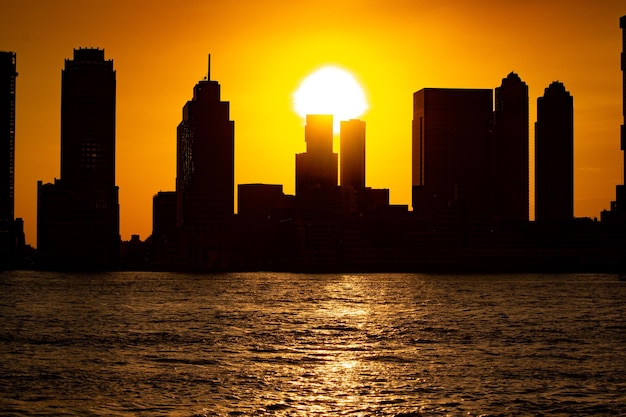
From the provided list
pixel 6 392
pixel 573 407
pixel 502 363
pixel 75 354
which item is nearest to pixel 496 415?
pixel 573 407

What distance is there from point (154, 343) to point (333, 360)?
21680 millimetres

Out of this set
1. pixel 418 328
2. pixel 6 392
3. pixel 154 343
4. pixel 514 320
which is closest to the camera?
pixel 6 392

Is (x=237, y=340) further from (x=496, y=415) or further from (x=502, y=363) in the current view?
(x=496, y=415)

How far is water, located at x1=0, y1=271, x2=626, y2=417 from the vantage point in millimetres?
57406

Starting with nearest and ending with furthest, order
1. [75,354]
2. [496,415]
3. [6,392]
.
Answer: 1. [496,415]
2. [6,392]
3. [75,354]

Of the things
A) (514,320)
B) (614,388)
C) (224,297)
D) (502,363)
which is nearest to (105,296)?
(224,297)

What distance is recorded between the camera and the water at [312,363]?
5741 centimetres

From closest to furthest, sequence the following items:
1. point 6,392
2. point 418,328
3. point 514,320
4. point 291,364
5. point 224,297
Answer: point 6,392, point 291,364, point 418,328, point 514,320, point 224,297

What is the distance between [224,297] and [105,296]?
24.2m

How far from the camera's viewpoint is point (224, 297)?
191250mm

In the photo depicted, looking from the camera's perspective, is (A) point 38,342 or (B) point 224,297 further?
(B) point 224,297

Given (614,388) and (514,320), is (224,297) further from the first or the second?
(614,388)

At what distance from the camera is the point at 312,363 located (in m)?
76.2

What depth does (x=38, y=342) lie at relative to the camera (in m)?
93.4
